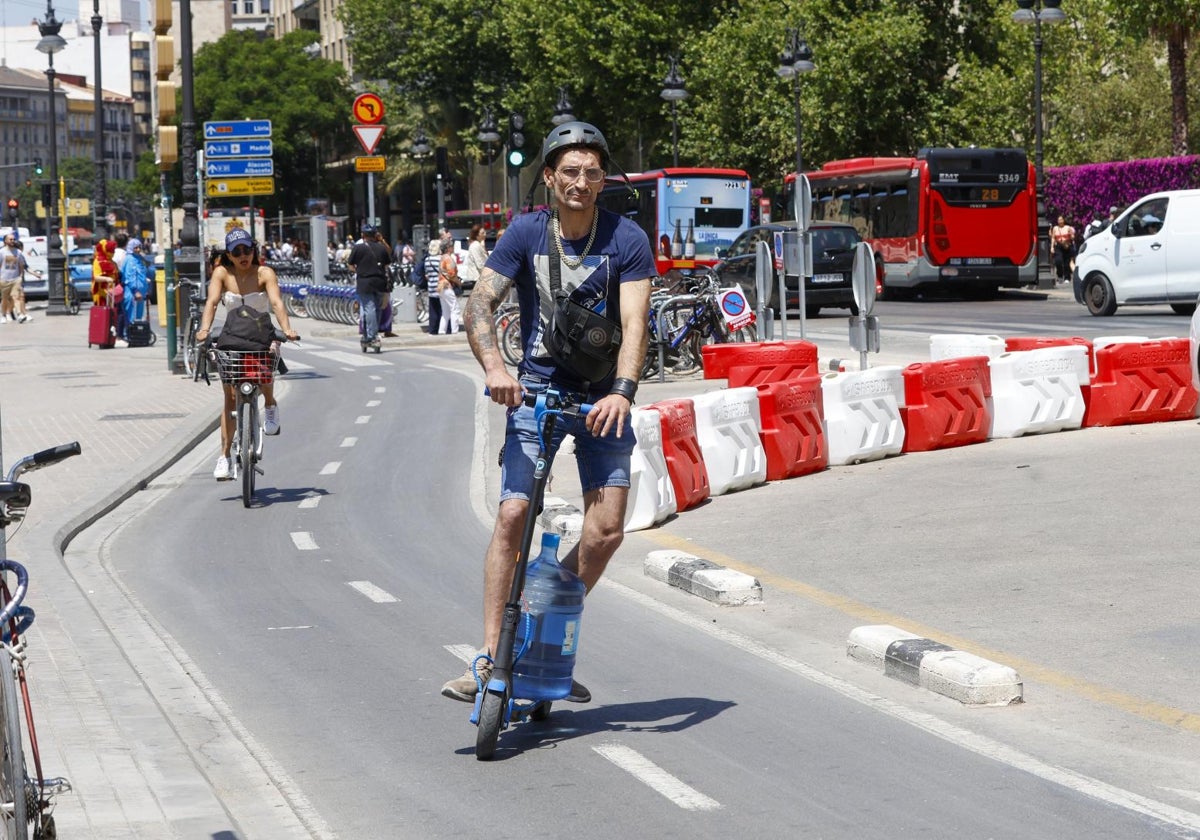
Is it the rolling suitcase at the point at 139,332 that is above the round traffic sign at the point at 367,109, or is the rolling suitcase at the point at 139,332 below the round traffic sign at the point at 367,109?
below

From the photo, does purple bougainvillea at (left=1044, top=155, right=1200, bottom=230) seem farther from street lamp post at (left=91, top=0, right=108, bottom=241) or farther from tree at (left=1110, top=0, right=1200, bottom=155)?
street lamp post at (left=91, top=0, right=108, bottom=241)

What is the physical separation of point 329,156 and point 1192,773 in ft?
369

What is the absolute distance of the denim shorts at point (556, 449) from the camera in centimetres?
595

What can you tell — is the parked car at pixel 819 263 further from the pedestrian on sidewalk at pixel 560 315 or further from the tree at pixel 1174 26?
the pedestrian on sidewalk at pixel 560 315

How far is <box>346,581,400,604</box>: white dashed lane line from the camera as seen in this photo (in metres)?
8.95

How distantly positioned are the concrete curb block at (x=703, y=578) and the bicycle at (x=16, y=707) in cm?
479

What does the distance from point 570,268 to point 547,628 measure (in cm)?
113

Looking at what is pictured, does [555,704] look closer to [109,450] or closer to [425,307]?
[109,450]

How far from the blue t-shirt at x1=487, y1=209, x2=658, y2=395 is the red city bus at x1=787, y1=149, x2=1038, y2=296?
34.4m

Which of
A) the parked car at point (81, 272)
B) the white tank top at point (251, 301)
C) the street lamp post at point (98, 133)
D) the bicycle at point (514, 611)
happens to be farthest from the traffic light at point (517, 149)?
the parked car at point (81, 272)

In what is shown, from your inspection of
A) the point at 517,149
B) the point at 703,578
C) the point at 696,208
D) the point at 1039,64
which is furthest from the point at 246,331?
the point at 696,208

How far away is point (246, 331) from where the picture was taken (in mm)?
12562

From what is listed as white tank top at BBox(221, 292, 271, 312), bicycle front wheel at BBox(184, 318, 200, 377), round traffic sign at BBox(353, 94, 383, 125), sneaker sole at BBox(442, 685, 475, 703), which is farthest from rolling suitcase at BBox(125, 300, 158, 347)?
sneaker sole at BBox(442, 685, 475, 703)

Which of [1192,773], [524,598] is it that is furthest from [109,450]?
[1192,773]
